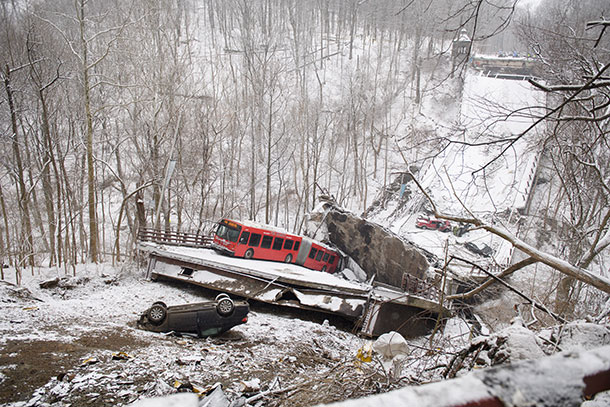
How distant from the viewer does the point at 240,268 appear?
11.7m

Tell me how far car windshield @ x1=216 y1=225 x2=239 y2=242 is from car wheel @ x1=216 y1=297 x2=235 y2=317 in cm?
705

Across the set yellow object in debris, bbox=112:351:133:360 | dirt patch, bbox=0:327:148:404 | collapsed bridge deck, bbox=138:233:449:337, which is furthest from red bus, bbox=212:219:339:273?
yellow object in debris, bbox=112:351:133:360

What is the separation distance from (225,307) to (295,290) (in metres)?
3.61

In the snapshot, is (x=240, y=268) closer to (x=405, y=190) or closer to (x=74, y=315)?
(x=74, y=315)

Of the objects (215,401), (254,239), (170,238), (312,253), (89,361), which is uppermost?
(215,401)

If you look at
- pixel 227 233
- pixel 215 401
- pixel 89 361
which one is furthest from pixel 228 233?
pixel 215 401

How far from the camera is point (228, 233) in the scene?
15.0 m

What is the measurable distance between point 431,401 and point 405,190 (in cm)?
3004

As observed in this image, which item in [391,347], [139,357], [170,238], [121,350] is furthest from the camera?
[170,238]

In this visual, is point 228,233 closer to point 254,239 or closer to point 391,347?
point 254,239

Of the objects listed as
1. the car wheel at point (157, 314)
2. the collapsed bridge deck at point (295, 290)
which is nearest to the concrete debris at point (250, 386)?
the car wheel at point (157, 314)

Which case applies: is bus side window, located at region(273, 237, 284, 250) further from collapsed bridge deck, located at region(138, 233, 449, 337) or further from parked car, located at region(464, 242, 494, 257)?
parked car, located at region(464, 242, 494, 257)

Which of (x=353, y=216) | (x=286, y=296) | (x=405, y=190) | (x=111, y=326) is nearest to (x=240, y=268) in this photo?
(x=286, y=296)

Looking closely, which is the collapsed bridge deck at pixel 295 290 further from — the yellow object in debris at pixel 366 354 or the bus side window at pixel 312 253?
the bus side window at pixel 312 253
